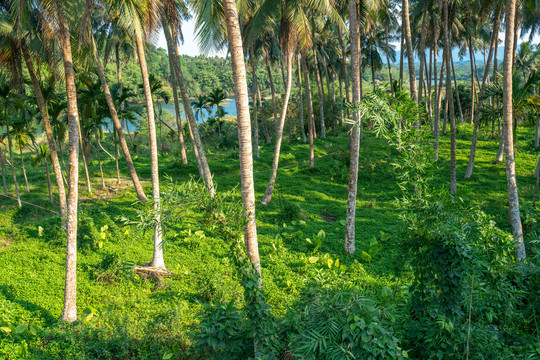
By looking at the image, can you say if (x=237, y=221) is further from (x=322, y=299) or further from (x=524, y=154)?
(x=524, y=154)

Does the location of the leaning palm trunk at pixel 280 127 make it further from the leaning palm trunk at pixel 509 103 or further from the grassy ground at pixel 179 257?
the leaning palm trunk at pixel 509 103

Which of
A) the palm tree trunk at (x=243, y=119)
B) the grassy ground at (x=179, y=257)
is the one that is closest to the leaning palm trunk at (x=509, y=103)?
the grassy ground at (x=179, y=257)

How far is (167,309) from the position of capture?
848 centimetres

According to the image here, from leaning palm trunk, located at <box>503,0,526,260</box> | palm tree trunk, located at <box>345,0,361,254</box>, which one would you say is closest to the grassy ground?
palm tree trunk, located at <box>345,0,361,254</box>

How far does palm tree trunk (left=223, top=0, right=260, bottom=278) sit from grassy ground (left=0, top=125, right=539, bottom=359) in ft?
2.33

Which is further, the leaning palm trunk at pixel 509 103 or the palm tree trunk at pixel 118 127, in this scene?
the palm tree trunk at pixel 118 127

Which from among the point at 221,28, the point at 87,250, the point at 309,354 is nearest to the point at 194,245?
the point at 87,250

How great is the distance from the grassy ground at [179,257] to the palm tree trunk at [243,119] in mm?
710

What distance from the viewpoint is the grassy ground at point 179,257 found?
7.11m

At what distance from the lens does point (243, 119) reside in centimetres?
Result: 578

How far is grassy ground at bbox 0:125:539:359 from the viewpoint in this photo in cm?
711

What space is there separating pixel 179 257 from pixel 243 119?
278 inches

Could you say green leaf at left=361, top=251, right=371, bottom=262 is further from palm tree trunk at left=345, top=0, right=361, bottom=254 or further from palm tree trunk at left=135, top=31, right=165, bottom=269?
palm tree trunk at left=135, top=31, right=165, bottom=269

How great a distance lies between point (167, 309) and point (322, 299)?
4894 mm
